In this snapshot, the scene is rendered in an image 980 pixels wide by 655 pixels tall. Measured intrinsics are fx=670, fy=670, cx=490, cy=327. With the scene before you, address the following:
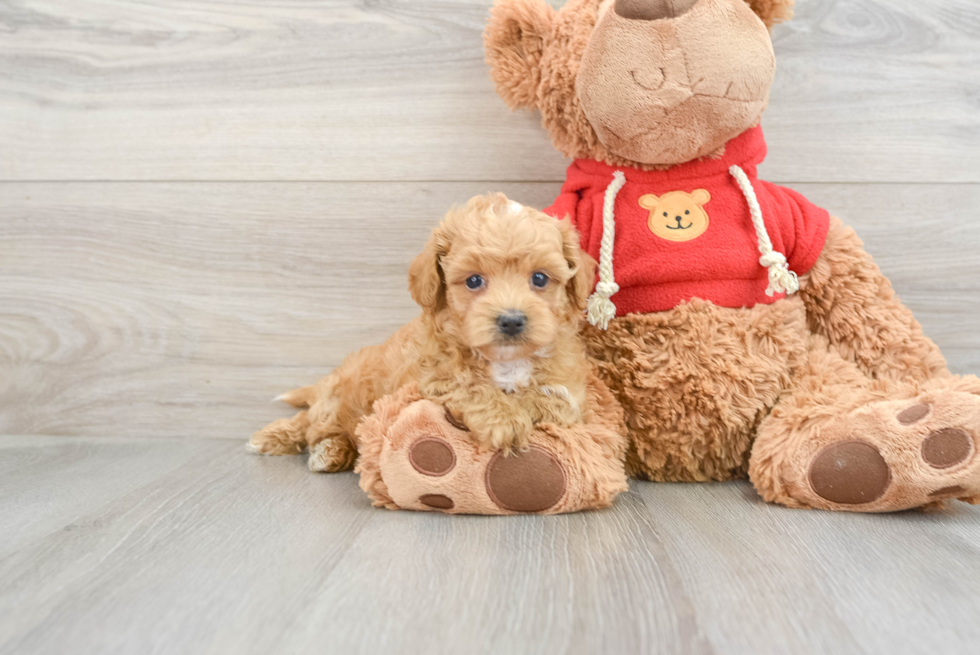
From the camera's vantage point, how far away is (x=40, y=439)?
1541 millimetres

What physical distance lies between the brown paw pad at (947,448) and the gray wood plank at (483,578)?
0.32ft

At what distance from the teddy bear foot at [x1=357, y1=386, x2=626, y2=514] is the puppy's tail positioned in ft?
1.58

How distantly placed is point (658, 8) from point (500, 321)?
0.55 meters

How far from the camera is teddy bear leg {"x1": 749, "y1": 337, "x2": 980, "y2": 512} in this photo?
927mm

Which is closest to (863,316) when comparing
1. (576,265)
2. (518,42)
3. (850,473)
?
(850,473)

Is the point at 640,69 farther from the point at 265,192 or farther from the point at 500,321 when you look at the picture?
the point at 265,192

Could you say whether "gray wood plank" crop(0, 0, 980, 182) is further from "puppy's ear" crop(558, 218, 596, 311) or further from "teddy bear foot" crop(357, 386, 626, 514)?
"teddy bear foot" crop(357, 386, 626, 514)

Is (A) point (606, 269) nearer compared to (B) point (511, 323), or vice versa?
(B) point (511, 323)

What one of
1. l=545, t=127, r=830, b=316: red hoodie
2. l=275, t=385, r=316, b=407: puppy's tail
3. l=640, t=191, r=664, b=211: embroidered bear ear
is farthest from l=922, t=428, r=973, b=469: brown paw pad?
l=275, t=385, r=316, b=407: puppy's tail

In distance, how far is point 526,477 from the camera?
3.23ft

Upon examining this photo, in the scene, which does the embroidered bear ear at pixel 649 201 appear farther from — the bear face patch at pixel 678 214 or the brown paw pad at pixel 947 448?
the brown paw pad at pixel 947 448

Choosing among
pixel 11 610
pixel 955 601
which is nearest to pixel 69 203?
pixel 11 610

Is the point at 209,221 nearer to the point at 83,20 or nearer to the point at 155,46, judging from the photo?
the point at 155,46

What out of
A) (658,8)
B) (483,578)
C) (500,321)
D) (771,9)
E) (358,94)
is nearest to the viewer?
(483,578)
